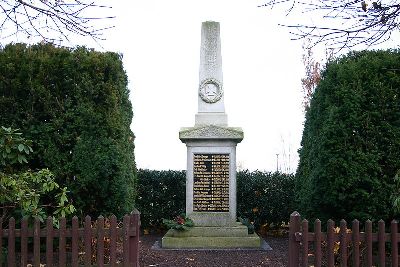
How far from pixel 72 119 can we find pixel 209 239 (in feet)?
14.0

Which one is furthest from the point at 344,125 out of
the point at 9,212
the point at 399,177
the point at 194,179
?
the point at 9,212

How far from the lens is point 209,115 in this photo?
1303 cm

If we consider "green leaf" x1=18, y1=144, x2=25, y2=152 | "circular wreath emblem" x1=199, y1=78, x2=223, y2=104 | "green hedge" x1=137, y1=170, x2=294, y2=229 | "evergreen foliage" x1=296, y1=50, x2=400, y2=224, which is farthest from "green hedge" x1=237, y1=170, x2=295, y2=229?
"green leaf" x1=18, y1=144, x2=25, y2=152

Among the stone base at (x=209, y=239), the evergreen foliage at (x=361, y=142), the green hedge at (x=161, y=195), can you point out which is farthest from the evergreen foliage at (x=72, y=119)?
the green hedge at (x=161, y=195)

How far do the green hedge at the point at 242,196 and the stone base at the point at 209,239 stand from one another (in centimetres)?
319

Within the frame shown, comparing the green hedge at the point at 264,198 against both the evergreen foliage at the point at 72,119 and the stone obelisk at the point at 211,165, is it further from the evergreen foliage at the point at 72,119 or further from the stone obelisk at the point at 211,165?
the evergreen foliage at the point at 72,119

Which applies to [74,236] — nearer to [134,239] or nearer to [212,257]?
[134,239]

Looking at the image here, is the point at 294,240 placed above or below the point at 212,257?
above

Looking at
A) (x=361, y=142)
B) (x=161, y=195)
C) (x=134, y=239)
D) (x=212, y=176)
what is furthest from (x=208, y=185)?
(x=134, y=239)

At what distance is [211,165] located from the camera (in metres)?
12.8

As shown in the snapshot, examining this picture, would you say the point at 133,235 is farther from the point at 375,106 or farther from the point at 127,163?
the point at 375,106

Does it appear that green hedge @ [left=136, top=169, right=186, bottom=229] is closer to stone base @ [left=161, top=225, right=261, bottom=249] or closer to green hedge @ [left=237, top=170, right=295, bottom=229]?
green hedge @ [left=237, top=170, right=295, bottom=229]

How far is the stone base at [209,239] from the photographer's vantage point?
12.1 m

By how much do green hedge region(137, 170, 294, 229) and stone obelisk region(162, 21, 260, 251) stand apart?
2.91 meters
